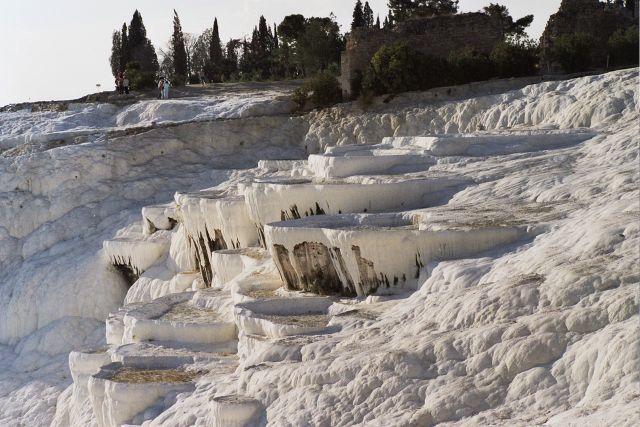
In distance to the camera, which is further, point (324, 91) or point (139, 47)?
point (139, 47)

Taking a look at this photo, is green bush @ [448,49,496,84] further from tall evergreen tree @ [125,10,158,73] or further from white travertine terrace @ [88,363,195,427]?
tall evergreen tree @ [125,10,158,73]

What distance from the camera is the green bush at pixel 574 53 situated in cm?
2086

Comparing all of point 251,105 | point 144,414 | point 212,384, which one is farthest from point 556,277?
point 251,105

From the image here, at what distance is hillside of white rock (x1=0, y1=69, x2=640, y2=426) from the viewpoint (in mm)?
8289

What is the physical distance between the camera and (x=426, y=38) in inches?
906

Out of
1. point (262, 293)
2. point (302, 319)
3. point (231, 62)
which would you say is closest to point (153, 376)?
point (302, 319)

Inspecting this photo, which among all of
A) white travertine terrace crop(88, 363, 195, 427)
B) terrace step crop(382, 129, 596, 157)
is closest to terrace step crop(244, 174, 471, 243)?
terrace step crop(382, 129, 596, 157)

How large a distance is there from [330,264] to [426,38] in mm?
11763

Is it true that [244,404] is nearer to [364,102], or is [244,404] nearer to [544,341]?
[544,341]

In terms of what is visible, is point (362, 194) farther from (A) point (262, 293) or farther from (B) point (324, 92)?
(B) point (324, 92)

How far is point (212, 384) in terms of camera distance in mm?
10391

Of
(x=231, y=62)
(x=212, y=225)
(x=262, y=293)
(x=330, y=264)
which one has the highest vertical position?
(x=231, y=62)

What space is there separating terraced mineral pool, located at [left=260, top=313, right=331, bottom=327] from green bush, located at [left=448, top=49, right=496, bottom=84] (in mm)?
10808

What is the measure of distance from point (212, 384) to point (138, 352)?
1834 mm
